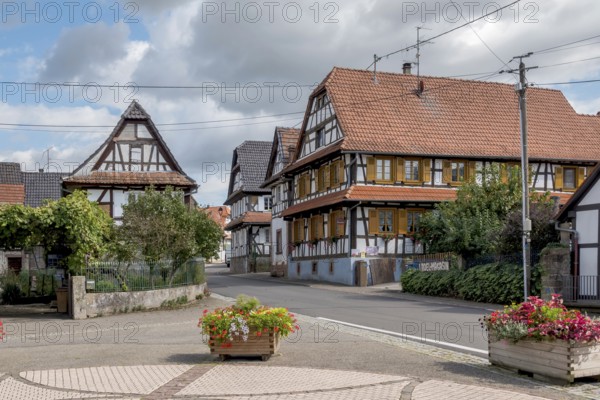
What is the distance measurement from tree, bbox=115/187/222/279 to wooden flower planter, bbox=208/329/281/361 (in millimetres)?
12856

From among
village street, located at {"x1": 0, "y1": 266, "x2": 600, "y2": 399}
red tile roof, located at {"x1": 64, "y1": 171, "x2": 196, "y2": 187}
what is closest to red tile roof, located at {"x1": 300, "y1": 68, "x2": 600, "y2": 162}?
red tile roof, located at {"x1": 64, "y1": 171, "x2": 196, "y2": 187}

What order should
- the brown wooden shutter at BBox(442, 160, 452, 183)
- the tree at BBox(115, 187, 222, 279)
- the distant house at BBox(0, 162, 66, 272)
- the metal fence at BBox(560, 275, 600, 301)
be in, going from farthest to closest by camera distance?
the distant house at BBox(0, 162, 66, 272), the brown wooden shutter at BBox(442, 160, 452, 183), the tree at BBox(115, 187, 222, 279), the metal fence at BBox(560, 275, 600, 301)

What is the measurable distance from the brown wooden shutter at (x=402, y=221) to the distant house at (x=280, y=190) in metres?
11.8

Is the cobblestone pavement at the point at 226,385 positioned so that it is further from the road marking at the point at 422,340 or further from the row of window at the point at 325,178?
the row of window at the point at 325,178

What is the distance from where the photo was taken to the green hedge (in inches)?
950

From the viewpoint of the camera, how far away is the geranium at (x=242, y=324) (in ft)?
39.1

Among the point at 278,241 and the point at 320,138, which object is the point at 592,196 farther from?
the point at 278,241

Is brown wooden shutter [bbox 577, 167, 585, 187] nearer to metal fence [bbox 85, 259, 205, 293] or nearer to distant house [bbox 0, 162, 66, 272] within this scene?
metal fence [bbox 85, 259, 205, 293]

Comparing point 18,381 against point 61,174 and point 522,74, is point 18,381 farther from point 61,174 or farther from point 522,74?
point 61,174

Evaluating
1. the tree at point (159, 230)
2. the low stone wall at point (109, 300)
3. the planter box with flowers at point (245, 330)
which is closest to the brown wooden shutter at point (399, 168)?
the tree at point (159, 230)

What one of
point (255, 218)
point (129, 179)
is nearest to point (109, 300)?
point (129, 179)

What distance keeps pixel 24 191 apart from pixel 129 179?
421 inches

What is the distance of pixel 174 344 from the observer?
14.8 meters

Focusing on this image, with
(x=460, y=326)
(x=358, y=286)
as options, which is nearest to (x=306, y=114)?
(x=358, y=286)
